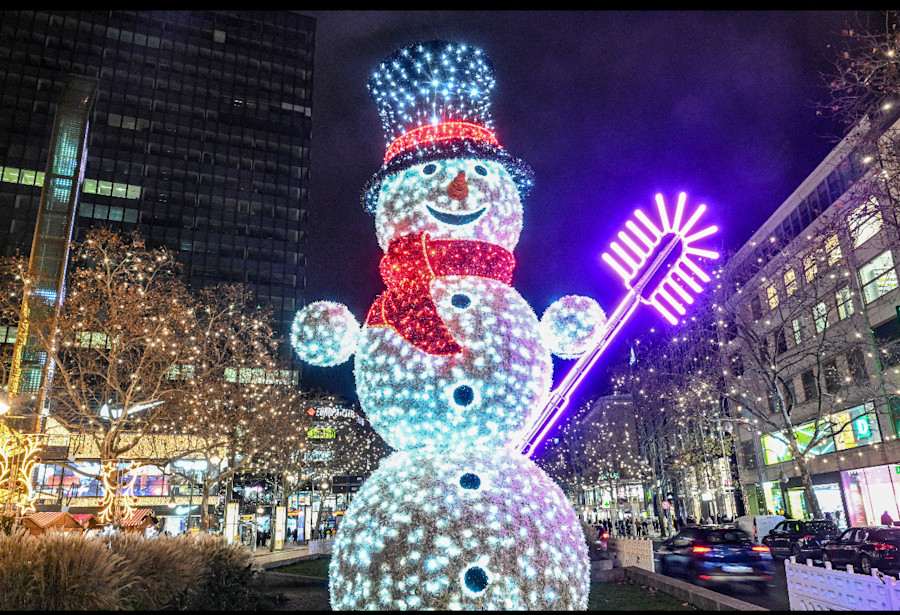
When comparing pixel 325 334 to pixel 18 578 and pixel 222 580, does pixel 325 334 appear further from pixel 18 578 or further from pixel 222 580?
pixel 222 580

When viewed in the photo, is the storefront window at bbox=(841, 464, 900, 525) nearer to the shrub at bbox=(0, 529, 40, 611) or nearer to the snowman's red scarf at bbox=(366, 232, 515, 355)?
the snowman's red scarf at bbox=(366, 232, 515, 355)

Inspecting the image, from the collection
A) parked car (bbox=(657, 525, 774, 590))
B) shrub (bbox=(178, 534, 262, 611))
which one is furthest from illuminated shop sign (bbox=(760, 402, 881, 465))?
shrub (bbox=(178, 534, 262, 611))

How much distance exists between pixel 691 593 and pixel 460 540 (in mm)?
6606

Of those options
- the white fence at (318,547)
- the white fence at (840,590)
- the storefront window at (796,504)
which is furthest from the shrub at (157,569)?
the storefront window at (796,504)

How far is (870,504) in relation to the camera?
2967cm

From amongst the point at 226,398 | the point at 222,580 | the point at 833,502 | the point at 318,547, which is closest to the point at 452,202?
the point at 222,580

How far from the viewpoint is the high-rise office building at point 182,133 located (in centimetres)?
6350

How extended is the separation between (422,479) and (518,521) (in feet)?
3.28

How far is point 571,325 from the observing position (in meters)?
7.36

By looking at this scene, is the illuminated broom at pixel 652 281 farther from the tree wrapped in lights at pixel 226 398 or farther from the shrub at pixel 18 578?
the tree wrapped in lights at pixel 226 398

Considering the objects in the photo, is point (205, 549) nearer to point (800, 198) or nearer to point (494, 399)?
point (494, 399)

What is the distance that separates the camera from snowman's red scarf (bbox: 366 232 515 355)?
671cm

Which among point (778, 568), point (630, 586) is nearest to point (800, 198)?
point (778, 568)

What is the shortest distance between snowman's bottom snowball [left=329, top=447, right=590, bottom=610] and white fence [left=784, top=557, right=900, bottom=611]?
2620mm
